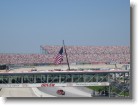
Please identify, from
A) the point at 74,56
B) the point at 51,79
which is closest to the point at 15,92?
the point at 51,79

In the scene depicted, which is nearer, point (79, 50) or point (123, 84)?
point (123, 84)

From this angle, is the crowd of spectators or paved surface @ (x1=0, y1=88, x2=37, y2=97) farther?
the crowd of spectators

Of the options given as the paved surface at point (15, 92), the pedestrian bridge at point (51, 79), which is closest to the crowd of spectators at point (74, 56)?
the paved surface at point (15, 92)

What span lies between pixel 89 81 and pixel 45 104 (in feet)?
6.92

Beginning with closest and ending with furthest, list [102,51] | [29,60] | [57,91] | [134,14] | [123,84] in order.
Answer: [134,14] → [123,84] → [57,91] → [102,51] → [29,60]

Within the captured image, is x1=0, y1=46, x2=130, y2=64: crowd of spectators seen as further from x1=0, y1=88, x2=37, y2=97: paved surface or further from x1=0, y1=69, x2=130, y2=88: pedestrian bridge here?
x1=0, y1=69, x2=130, y2=88: pedestrian bridge

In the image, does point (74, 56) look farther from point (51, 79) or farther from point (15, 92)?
point (51, 79)

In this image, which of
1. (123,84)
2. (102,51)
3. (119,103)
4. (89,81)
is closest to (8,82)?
(89,81)

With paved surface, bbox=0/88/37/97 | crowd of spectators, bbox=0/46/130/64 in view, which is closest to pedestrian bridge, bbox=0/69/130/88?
paved surface, bbox=0/88/37/97

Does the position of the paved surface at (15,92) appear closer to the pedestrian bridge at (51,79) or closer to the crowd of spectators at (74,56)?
the pedestrian bridge at (51,79)

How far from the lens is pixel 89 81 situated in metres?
4.54

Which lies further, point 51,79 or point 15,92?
point 15,92

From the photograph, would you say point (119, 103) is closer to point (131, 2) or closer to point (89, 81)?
point (131, 2)

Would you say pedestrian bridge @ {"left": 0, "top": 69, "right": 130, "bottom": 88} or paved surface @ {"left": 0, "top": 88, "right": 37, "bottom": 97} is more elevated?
pedestrian bridge @ {"left": 0, "top": 69, "right": 130, "bottom": 88}
